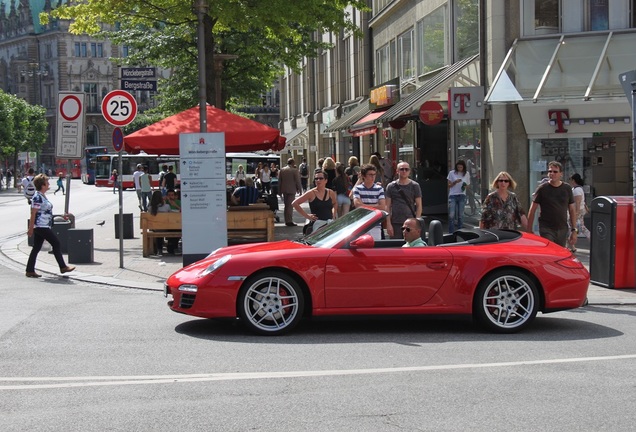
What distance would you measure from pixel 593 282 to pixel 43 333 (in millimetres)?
7370

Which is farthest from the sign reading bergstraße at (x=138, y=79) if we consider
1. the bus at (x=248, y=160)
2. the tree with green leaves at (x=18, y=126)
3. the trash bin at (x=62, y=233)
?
the tree with green leaves at (x=18, y=126)

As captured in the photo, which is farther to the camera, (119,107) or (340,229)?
(119,107)

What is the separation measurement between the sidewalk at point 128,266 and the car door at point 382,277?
10.8ft

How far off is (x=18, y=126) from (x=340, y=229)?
8188cm

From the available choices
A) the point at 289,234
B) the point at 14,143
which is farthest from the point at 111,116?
the point at 14,143

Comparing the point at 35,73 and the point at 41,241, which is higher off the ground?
the point at 35,73

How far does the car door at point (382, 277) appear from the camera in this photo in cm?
910

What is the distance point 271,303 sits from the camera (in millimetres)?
9117

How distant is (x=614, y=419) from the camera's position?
19.4 ft

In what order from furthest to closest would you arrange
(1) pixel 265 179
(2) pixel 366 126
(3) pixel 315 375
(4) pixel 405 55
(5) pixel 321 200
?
1. (1) pixel 265 179
2. (4) pixel 405 55
3. (2) pixel 366 126
4. (5) pixel 321 200
5. (3) pixel 315 375

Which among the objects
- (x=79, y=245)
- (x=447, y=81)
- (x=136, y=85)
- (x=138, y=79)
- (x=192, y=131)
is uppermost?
(x=447, y=81)

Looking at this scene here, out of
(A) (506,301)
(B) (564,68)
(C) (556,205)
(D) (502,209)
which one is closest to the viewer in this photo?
(A) (506,301)

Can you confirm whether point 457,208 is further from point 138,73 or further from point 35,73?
point 35,73

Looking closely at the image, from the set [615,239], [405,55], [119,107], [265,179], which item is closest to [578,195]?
[615,239]
